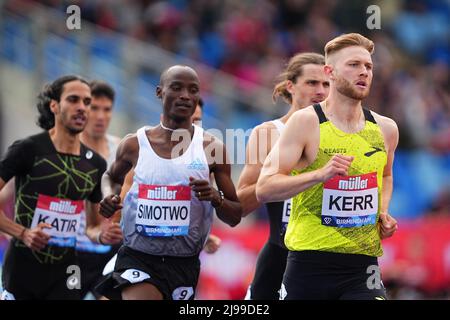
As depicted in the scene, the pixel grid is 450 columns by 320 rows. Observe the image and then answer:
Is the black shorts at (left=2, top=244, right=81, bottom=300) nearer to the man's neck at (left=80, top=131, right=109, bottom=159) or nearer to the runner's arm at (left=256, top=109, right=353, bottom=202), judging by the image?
the man's neck at (left=80, top=131, right=109, bottom=159)

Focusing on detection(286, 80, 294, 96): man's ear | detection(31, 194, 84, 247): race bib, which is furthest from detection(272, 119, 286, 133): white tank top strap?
detection(31, 194, 84, 247): race bib

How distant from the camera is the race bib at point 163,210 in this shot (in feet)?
23.6

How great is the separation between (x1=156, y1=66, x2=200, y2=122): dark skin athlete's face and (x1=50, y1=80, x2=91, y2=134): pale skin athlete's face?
4.09 feet

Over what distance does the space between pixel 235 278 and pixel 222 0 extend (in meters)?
6.91

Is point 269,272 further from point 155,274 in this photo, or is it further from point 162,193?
point 162,193

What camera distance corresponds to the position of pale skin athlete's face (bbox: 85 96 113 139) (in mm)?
9695

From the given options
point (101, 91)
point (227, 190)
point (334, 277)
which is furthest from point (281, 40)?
point (334, 277)

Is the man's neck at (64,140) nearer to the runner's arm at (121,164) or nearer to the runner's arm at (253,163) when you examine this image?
the runner's arm at (121,164)

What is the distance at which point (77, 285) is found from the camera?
8242 millimetres

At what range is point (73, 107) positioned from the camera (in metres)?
8.41

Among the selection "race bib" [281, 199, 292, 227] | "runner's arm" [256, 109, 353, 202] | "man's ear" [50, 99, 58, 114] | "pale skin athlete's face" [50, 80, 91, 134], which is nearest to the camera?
"runner's arm" [256, 109, 353, 202]
